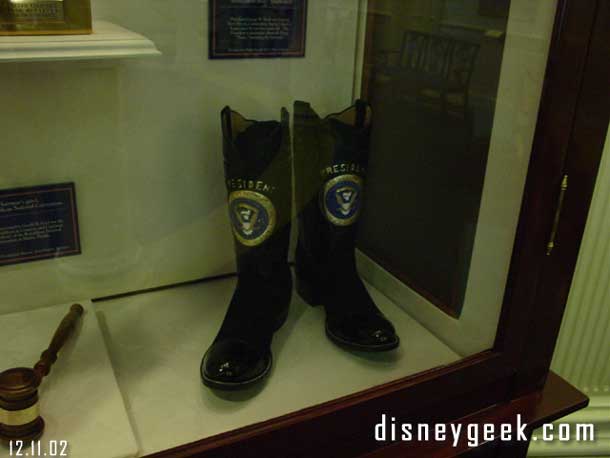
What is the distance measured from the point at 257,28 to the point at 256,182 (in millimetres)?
173

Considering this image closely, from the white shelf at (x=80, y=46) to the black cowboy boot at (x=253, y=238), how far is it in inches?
Result: 6.0

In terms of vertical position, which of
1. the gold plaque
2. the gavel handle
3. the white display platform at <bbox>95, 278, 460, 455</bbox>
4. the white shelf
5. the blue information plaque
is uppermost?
the gold plaque

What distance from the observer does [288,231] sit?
82 cm

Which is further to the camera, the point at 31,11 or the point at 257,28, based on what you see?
the point at 257,28

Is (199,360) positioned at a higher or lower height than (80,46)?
lower

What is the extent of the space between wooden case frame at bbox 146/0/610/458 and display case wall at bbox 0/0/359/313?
132 millimetres

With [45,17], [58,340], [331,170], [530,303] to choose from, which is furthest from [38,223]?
[530,303]

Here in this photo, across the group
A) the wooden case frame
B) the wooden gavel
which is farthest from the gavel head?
the wooden case frame

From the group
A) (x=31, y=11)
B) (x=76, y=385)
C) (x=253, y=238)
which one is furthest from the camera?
(x=253, y=238)

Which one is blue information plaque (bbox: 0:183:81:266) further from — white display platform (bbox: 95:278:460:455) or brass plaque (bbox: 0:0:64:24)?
brass plaque (bbox: 0:0:64:24)

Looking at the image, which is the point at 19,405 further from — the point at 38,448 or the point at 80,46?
the point at 80,46

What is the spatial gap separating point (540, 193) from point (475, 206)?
10 centimetres

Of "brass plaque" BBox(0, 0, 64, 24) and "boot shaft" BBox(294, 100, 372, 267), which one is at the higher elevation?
"brass plaque" BBox(0, 0, 64, 24)

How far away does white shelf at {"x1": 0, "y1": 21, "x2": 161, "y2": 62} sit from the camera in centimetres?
55
